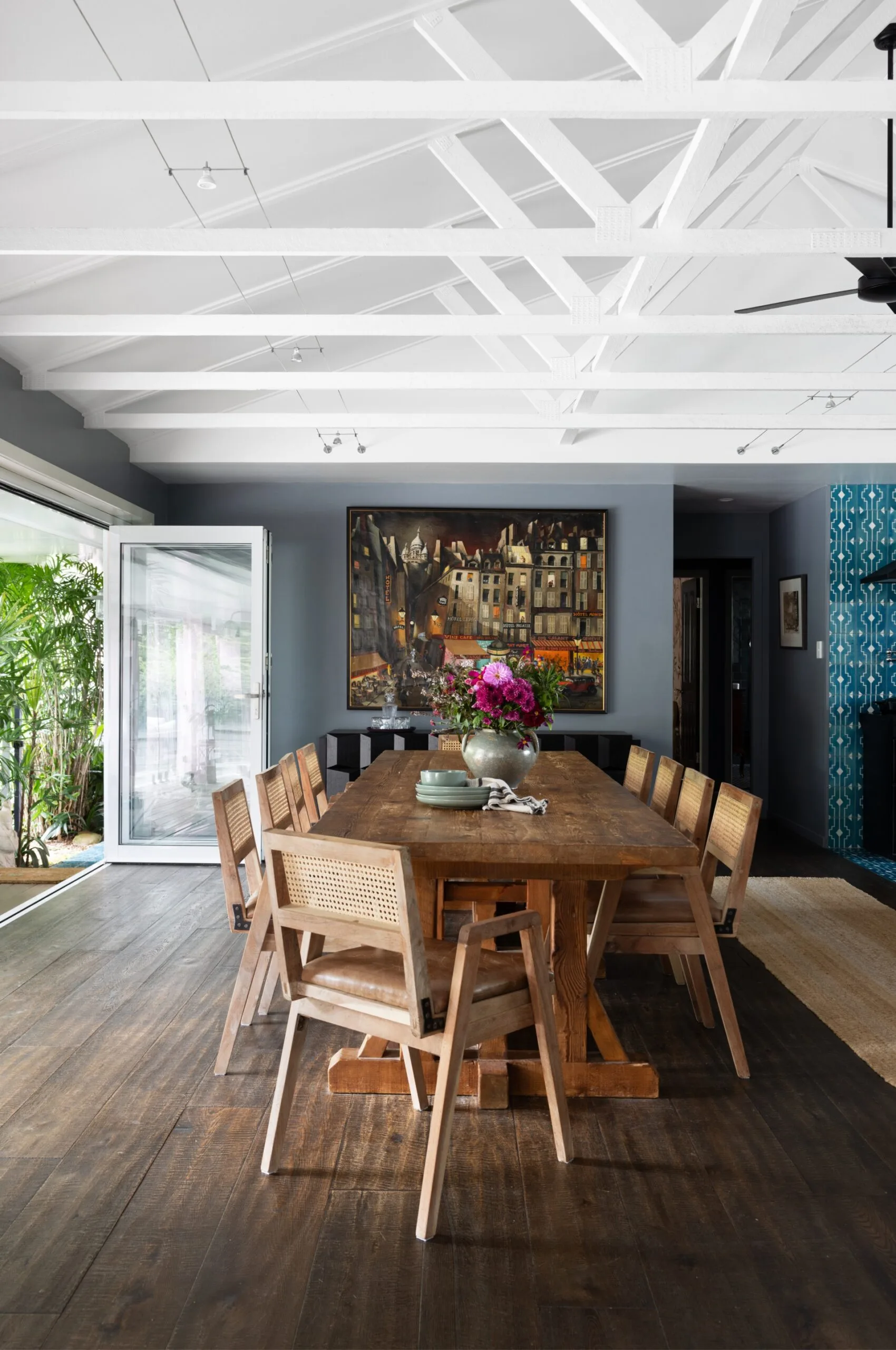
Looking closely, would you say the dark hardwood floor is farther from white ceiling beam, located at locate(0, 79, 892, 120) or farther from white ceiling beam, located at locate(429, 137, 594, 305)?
white ceiling beam, located at locate(429, 137, 594, 305)

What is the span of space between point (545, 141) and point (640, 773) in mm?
2643

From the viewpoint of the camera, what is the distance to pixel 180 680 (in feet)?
20.9

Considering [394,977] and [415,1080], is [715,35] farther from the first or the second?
[415,1080]

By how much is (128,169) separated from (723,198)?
2707 mm

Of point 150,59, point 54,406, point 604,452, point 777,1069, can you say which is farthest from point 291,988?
point 604,452

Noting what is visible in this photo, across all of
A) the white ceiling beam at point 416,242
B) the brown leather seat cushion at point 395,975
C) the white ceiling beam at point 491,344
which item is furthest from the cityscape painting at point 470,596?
the brown leather seat cushion at point 395,975

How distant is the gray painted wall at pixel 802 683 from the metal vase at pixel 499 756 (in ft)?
14.8

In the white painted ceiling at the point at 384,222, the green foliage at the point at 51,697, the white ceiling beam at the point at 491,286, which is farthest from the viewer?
the green foliage at the point at 51,697

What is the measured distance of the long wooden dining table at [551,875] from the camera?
2.55 meters

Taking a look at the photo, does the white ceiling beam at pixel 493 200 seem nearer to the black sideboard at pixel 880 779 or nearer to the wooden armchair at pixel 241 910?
the wooden armchair at pixel 241 910

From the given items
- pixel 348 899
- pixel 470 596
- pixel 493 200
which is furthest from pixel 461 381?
pixel 348 899

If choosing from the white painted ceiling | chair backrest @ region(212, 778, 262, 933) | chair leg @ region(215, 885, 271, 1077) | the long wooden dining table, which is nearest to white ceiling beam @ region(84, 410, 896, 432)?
the white painted ceiling

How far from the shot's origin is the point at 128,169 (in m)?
3.23

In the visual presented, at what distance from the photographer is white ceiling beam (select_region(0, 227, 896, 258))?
2.97 metres
